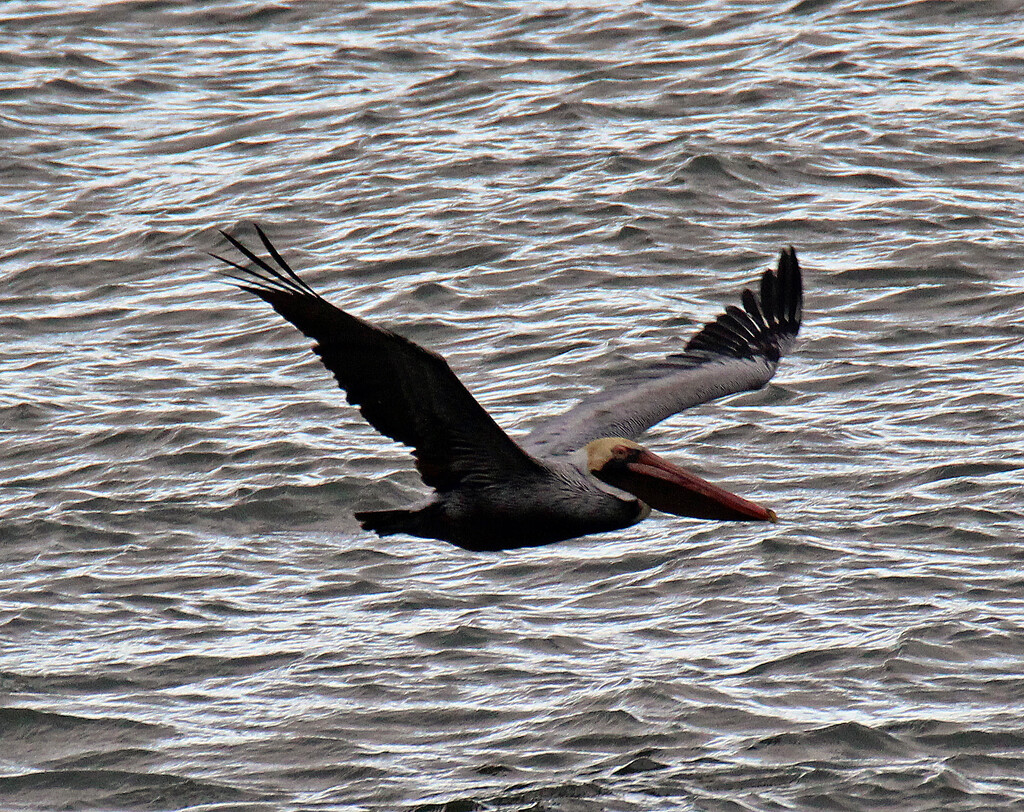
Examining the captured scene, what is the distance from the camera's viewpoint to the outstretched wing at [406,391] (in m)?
6.13

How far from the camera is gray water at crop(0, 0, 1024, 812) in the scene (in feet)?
23.5

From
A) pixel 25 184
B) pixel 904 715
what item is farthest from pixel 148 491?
pixel 25 184

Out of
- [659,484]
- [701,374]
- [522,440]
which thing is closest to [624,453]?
[659,484]

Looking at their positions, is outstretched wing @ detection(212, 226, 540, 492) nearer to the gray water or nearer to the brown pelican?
the brown pelican

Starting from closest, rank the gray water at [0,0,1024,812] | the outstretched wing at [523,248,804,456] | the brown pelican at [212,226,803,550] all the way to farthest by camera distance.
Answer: the brown pelican at [212,226,803,550]
the gray water at [0,0,1024,812]
the outstretched wing at [523,248,804,456]

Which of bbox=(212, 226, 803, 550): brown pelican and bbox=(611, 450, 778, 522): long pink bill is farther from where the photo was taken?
bbox=(611, 450, 778, 522): long pink bill

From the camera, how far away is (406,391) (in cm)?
651

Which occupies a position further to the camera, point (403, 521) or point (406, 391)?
point (403, 521)

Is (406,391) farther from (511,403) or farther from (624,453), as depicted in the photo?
(511,403)

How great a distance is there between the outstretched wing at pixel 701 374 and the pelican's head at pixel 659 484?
0.85 feet

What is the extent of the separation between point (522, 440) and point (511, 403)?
2261 millimetres

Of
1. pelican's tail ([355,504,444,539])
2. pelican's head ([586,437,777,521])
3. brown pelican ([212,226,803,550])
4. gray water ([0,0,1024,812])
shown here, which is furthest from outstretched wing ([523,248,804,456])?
gray water ([0,0,1024,812])

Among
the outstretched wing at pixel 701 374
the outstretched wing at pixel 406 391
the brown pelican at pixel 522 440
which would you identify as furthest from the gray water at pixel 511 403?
the outstretched wing at pixel 701 374

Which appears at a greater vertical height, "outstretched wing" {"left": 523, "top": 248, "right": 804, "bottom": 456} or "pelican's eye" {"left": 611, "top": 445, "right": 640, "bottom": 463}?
"outstretched wing" {"left": 523, "top": 248, "right": 804, "bottom": 456}
